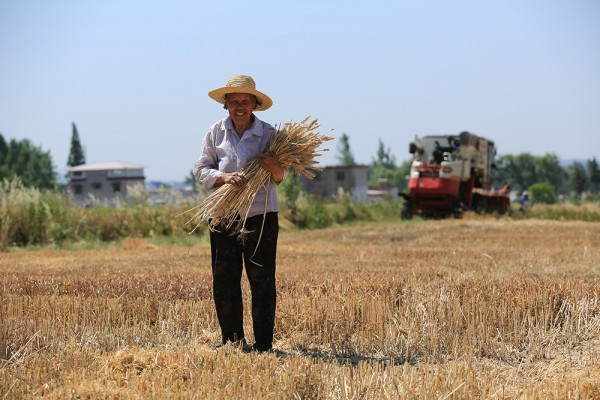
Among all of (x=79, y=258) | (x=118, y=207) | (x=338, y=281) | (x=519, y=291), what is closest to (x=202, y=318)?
(x=338, y=281)

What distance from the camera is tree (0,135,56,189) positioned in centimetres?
9007

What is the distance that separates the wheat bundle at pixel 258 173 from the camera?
6.02 m

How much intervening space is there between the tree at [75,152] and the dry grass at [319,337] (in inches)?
3843

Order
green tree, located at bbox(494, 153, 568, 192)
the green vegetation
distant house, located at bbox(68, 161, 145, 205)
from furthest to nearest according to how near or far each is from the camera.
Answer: green tree, located at bbox(494, 153, 568, 192), distant house, located at bbox(68, 161, 145, 205), the green vegetation

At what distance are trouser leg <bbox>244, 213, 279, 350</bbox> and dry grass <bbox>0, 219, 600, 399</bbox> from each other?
22cm

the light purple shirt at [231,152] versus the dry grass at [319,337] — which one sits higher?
the light purple shirt at [231,152]

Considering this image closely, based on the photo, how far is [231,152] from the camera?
20.2 feet

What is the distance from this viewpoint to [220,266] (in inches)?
239

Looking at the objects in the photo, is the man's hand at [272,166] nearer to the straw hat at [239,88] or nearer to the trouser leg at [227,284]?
the straw hat at [239,88]

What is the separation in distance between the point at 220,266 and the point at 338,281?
277cm

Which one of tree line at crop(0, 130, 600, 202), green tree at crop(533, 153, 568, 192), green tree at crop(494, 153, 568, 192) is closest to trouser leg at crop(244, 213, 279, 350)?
tree line at crop(0, 130, 600, 202)

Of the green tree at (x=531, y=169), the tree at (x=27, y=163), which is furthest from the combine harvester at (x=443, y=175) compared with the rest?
the green tree at (x=531, y=169)

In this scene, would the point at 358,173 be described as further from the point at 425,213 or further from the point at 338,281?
the point at 338,281

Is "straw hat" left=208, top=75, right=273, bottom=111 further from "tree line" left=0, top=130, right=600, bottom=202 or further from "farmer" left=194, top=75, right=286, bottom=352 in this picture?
"tree line" left=0, top=130, right=600, bottom=202
